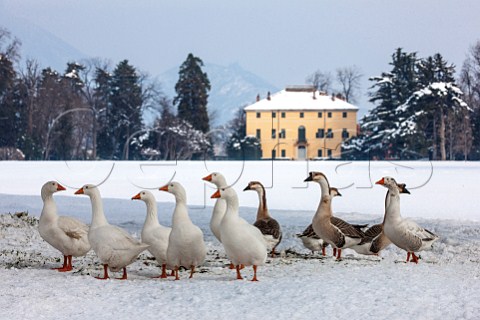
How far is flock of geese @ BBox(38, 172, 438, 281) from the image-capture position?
8.30 m

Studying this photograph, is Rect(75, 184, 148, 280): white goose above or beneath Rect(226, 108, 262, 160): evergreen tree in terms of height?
beneath

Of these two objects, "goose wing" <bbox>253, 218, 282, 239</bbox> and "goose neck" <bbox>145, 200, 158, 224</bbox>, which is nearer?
"goose neck" <bbox>145, 200, 158, 224</bbox>

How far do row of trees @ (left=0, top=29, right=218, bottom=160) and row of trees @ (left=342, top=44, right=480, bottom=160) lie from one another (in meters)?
19.0

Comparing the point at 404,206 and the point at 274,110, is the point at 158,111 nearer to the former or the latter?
the point at 274,110

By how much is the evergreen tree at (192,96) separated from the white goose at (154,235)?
7500cm

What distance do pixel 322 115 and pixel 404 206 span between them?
85.8 m

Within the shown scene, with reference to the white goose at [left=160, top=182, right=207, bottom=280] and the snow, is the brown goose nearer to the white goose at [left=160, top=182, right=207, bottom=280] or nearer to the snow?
the white goose at [left=160, top=182, right=207, bottom=280]

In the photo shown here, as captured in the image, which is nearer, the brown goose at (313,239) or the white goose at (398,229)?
the white goose at (398,229)

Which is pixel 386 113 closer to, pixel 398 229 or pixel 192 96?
pixel 192 96

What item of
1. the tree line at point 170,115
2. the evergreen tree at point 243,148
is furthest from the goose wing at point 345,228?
the evergreen tree at point 243,148

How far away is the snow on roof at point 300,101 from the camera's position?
105 meters

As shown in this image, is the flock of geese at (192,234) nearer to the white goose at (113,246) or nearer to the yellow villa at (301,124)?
the white goose at (113,246)

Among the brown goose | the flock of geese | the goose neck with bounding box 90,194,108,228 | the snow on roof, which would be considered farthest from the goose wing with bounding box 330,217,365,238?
the snow on roof

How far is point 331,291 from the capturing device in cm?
768
